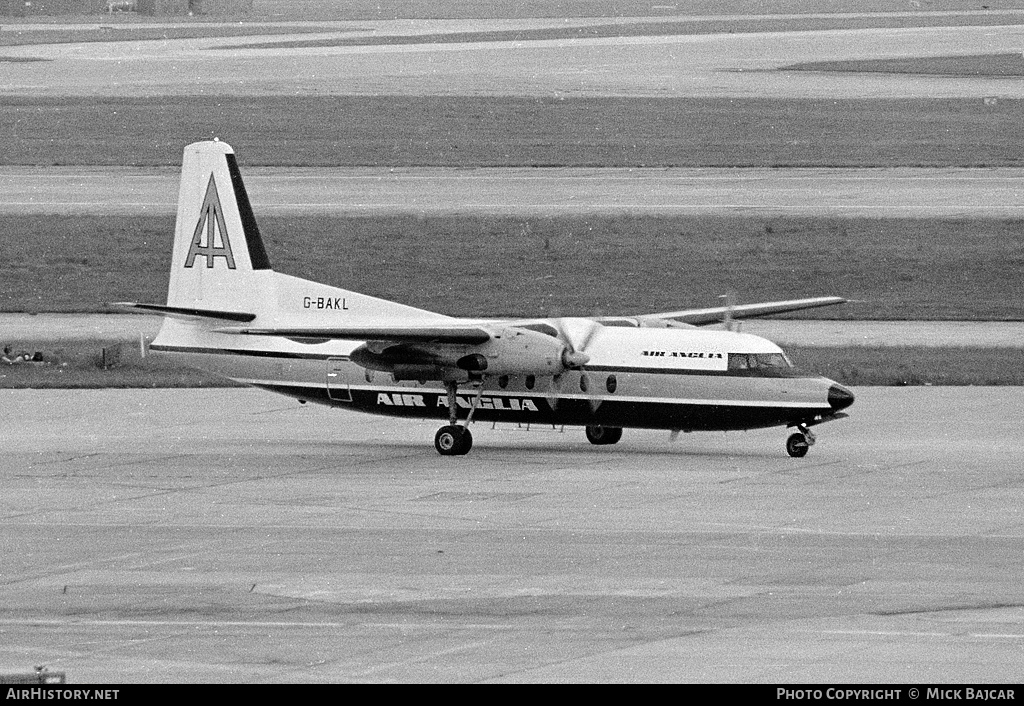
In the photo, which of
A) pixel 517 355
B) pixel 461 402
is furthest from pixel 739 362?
pixel 461 402

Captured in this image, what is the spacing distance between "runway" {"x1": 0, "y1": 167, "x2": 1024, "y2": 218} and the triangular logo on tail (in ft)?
78.0

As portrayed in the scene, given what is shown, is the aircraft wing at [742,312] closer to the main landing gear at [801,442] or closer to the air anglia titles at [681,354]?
the air anglia titles at [681,354]

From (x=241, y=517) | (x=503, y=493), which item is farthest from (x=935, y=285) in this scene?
(x=241, y=517)

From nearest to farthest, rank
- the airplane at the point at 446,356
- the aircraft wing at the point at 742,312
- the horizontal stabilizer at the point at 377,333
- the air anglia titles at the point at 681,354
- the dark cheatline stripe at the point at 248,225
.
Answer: the horizontal stabilizer at the point at 377,333
the airplane at the point at 446,356
the air anglia titles at the point at 681,354
the dark cheatline stripe at the point at 248,225
the aircraft wing at the point at 742,312

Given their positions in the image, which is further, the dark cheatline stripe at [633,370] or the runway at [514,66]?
the runway at [514,66]

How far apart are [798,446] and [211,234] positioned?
12340mm

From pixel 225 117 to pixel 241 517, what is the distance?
51.9 metres

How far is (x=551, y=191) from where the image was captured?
6216cm

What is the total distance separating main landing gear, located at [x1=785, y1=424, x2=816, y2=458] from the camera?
31.1 metres

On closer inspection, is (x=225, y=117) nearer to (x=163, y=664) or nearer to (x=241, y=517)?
(x=241, y=517)

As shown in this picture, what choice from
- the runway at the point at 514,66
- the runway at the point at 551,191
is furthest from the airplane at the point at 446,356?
the runway at the point at 514,66

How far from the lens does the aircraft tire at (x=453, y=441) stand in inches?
1267

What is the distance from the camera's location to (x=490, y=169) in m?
66.8

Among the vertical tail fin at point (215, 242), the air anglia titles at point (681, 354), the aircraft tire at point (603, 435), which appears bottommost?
the aircraft tire at point (603, 435)
